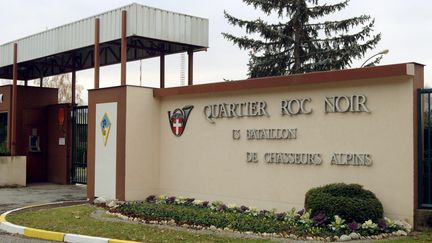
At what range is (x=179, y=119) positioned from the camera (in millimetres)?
14727

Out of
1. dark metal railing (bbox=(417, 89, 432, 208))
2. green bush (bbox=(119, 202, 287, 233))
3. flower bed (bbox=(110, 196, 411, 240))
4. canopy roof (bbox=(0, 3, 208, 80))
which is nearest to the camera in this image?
flower bed (bbox=(110, 196, 411, 240))

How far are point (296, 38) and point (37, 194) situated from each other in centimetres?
1497

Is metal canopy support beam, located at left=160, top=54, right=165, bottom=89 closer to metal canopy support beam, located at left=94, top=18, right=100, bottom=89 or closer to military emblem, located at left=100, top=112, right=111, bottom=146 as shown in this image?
metal canopy support beam, located at left=94, top=18, right=100, bottom=89

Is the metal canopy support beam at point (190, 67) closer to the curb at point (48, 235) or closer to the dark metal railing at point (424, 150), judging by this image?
the curb at point (48, 235)

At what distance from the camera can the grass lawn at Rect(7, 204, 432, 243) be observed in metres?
9.42

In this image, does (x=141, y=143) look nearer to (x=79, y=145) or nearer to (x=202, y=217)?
(x=202, y=217)

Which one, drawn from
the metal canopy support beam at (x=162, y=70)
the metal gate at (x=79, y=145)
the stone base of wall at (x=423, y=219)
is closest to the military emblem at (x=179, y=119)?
the metal canopy support beam at (x=162, y=70)

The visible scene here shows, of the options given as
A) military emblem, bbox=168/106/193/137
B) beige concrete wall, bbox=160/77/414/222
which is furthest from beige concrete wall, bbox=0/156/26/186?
military emblem, bbox=168/106/193/137

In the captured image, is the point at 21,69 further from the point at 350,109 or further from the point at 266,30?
the point at 350,109

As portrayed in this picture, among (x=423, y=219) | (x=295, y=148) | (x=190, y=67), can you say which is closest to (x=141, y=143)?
(x=190, y=67)

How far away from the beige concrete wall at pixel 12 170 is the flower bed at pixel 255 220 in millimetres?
8850

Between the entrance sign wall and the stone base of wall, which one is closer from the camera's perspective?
the stone base of wall

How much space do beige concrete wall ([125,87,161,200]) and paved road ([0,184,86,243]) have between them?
285cm

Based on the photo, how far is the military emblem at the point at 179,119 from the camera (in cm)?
1452
